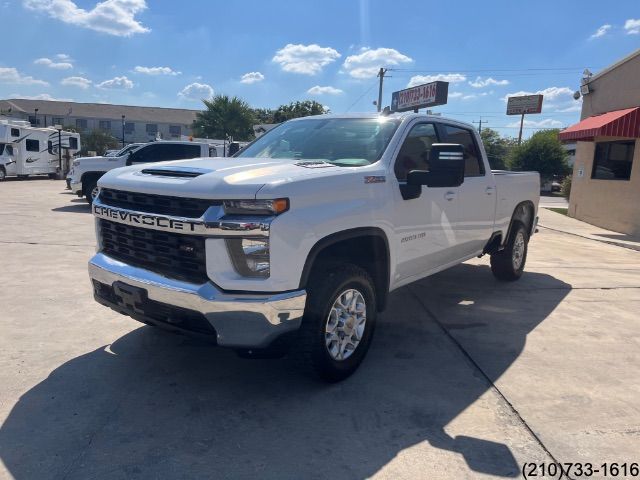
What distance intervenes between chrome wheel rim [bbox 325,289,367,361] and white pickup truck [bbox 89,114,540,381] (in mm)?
11

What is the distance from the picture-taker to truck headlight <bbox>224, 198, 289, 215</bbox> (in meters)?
3.01

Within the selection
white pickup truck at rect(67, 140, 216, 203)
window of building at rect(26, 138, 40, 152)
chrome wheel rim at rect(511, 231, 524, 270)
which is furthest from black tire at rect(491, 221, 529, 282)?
window of building at rect(26, 138, 40, 152)

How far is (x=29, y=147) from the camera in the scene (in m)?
27.0

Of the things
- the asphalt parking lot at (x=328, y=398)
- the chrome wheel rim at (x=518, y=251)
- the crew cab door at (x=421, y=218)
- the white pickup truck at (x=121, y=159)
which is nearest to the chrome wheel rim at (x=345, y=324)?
the asphalt parking lot at (x=328, y=398)

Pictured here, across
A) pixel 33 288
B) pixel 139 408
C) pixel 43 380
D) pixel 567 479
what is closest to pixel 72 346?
pixel 43 380

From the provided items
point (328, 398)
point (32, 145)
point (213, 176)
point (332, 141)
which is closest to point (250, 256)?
point (213, 176)

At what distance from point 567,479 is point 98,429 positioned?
259 centimetres

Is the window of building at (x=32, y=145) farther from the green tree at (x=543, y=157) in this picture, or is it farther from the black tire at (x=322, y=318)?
the green tree at (x=543, y=157)

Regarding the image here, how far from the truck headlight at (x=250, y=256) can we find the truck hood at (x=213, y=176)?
0.27m

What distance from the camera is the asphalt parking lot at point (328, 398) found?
2.77 meters

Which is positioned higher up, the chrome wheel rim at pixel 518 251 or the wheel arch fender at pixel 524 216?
the wheel arch fender at pixel 524 216

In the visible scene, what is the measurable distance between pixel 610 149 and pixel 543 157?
27.4 meters

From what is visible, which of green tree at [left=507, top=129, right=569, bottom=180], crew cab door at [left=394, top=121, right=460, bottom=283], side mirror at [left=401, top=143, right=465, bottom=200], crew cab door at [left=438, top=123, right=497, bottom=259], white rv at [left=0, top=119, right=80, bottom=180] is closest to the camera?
side mirror at [left=401, top=143, right=465, bottom=200]

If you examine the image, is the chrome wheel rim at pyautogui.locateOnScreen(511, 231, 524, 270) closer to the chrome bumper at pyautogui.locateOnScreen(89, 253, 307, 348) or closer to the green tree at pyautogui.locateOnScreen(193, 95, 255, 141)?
the chrome bumper at pyautogui.locateOnScreen(89, 253, 307, 348)
